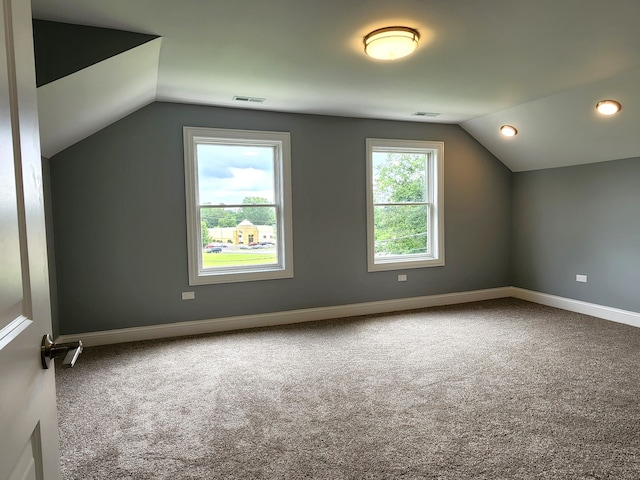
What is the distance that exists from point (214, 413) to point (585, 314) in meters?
4.49

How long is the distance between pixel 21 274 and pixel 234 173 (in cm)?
387

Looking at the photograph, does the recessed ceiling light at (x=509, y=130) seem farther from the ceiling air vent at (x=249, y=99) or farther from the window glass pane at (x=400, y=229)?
the ceiling air vent at (x=249, y=99)

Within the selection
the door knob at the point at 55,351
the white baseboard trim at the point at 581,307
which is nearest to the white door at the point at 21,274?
the door knob at the point at 55,351

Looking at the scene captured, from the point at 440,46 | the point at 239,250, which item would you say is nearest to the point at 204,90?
the point at 239,250

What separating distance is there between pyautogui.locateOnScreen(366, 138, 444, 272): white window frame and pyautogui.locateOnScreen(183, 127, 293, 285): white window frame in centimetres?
A: 107

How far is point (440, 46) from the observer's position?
2.86 m

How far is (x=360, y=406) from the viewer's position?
2.65m

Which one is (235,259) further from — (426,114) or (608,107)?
(608,107)

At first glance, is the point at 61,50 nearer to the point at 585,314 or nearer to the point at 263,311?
the point at 263,311

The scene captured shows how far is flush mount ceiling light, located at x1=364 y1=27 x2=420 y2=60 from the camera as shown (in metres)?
2.57

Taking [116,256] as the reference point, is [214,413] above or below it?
below

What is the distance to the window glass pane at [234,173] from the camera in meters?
4.44

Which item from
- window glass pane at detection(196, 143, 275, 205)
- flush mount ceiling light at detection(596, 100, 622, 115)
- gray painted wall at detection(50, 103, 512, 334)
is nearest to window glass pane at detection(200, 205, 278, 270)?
window glass pane at detection(196, 143, 275, 205)

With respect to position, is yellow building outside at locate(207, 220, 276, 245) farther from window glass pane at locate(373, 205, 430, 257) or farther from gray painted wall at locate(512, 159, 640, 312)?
gray painted wall at locate(512, 159, 640, 312)
